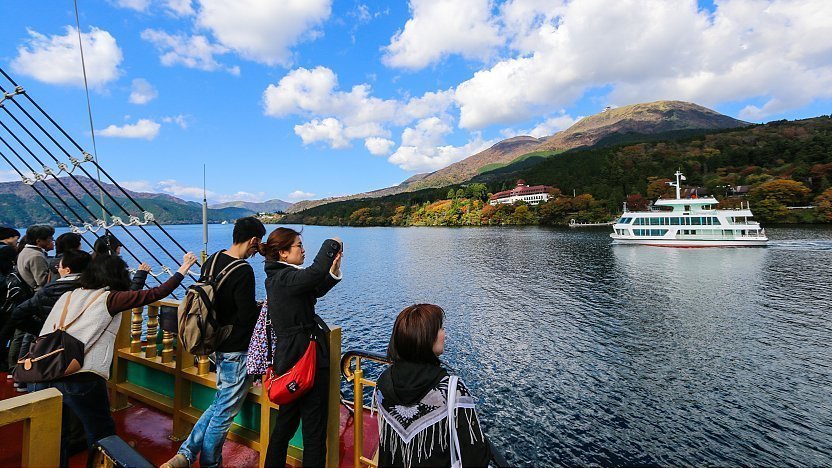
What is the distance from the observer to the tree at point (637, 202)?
81750 millimetres

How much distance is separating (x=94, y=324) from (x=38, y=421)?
1307 mm

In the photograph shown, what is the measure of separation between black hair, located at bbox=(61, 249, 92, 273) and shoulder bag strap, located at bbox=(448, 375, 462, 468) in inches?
118

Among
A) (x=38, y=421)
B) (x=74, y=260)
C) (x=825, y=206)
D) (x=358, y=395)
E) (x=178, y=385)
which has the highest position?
(x=825, y=206)

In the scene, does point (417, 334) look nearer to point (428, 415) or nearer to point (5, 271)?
point (428, 415)

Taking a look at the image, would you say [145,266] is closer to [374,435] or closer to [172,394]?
[172,394]

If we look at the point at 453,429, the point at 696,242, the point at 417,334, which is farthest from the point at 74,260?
the point at 696,242

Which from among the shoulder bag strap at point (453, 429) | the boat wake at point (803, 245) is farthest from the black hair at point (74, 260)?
the boat wake at point (803, 245)

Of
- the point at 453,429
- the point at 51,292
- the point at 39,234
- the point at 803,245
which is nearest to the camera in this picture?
the point at 453,429

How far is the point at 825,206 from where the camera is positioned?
2274 inches

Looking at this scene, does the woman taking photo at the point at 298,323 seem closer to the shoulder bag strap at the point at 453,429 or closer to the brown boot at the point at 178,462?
the brown boot at the point at 178,462

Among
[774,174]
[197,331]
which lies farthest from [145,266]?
[774,174]

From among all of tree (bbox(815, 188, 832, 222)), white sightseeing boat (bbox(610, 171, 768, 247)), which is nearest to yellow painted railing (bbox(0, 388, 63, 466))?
white sightseeing boat (bbox(610, 171, 768, 247))

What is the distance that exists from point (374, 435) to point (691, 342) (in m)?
14.0

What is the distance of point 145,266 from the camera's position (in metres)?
3.61
